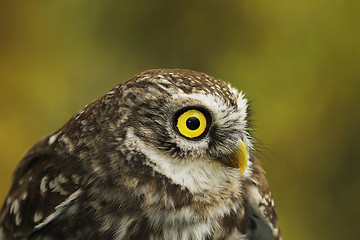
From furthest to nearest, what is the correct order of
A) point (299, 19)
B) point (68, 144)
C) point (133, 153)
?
point (299, 19) < point (68, 144) < point (133, 153)

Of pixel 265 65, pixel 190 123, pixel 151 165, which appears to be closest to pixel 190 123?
pixel 190 123

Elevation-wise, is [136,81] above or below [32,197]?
above

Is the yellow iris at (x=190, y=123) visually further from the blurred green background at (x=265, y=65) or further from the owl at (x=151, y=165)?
the blurred green background at (x=265, y=65)

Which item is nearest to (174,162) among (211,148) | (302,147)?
(211,148)

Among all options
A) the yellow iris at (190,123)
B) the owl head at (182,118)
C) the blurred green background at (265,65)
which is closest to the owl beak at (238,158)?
the owl head at (182,118)

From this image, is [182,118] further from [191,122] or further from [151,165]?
[151,165]

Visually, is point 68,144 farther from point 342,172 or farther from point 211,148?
point 342,172

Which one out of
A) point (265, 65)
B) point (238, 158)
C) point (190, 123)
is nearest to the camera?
point (190, 123)
